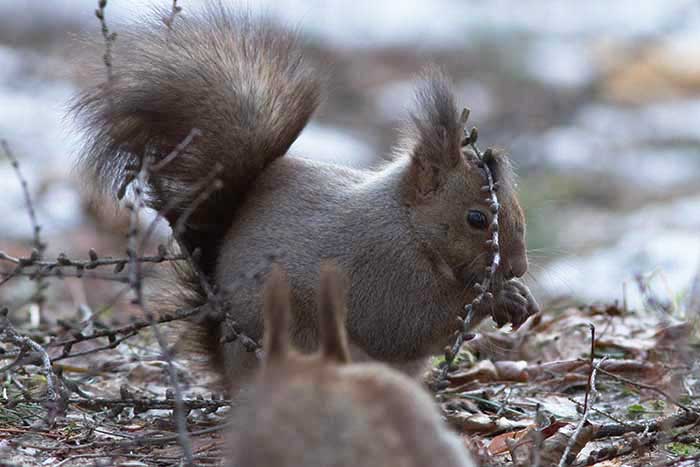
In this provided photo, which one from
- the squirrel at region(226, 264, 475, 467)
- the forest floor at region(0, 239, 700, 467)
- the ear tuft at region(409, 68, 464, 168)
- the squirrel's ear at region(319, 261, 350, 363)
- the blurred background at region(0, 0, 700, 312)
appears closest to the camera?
the squirrel at region(226, 264, 475, 467)

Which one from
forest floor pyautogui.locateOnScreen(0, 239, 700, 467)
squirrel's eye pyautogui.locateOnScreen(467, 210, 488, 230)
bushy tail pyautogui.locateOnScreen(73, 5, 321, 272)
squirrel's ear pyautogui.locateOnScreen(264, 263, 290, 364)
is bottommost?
forest floor pyautogui.locateOnScreen(0, 239, 700, 467)

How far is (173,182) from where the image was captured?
11.2 ft

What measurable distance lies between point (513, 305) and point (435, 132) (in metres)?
0.56

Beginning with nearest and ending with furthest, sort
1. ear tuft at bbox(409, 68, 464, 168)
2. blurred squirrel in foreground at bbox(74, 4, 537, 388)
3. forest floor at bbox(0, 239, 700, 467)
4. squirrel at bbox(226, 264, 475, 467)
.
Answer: squirrel at bbox(226, 264, 475, 467) → forest floor at bbox(0, 239, 700, 467) → blurred squirrel in foreground at bbox(74, 4, 537, 388) → ear tuft at bbox(409, 68, 464, 168)

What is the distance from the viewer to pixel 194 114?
338cm

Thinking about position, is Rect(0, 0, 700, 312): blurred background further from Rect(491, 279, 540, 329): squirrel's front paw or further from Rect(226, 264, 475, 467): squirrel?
Rect(226, 264, 475, 467): squirrel

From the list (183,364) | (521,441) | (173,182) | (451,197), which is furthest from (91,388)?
(521,441)

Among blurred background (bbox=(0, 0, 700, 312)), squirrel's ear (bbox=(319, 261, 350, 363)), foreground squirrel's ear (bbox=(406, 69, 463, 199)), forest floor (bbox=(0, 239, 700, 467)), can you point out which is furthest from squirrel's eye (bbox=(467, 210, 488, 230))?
blurred background (bbox=(0, 0, 700, 312))

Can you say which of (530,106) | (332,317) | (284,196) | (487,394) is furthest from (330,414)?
(530,106)

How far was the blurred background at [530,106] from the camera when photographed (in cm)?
739

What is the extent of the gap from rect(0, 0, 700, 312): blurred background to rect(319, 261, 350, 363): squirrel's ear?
11.5ft

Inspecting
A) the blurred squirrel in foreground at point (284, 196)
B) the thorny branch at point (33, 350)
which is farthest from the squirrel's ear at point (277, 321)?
the blurred squirrel in foreground at point (284, 196)

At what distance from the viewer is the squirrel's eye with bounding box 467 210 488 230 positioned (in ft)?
11.3

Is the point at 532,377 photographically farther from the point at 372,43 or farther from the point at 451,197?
→ the point at 372,43
